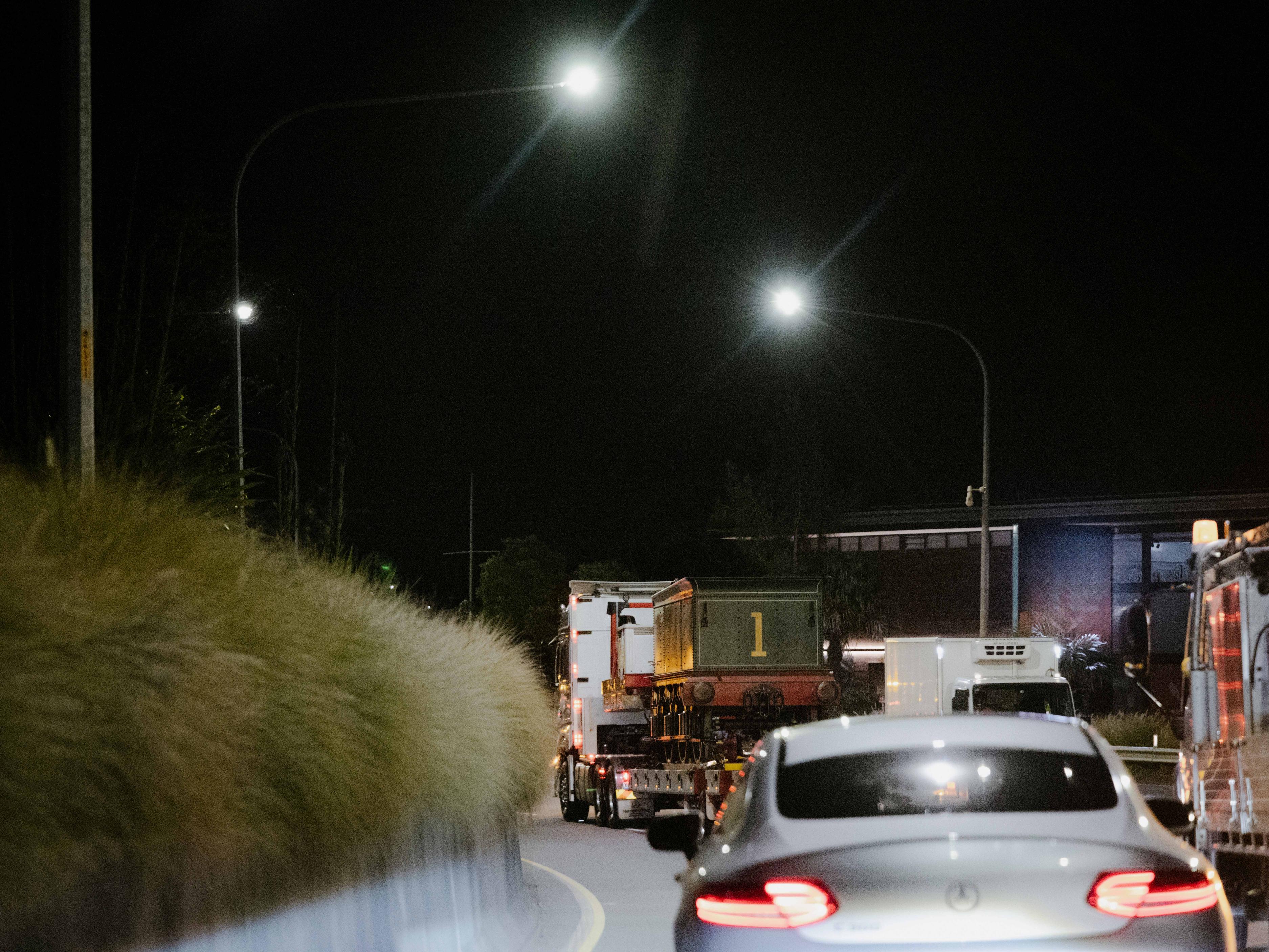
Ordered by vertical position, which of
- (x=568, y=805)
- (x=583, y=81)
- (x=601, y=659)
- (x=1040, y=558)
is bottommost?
(x=568, y=805)

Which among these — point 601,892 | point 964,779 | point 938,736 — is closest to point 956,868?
point 938,736

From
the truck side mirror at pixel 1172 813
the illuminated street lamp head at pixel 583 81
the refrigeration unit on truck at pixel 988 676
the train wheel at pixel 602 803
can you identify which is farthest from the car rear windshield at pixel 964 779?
the train wheel at pixel 602 803

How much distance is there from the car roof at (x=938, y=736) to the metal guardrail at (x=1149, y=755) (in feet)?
62.2

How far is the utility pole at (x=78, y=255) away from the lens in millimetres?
11672

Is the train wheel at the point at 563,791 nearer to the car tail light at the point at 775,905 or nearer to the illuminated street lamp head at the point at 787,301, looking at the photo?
the illuminated street lamp head at the point at 787,301

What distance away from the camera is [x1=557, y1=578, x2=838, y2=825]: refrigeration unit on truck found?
2497cm

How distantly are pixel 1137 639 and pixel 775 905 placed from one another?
7.10 metres

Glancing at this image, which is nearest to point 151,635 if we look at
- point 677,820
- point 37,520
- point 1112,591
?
point 37,520

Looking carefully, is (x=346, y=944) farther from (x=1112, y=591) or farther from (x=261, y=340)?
(x=1112, y=591)

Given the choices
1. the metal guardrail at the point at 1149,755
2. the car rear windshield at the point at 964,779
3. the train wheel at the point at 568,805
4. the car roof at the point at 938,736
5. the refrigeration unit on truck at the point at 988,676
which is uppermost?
the refrigeration unit on truck at the point at 988,676

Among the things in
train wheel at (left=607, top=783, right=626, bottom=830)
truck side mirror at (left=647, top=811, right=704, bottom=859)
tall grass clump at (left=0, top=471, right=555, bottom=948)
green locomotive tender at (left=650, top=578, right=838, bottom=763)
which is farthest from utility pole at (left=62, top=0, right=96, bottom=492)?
train wheel at (left=607, top=783, right=626, bottom=830)

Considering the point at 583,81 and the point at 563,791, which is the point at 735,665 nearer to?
the point at 563,791

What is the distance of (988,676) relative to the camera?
2714 cm

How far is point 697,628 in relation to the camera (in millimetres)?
25953
